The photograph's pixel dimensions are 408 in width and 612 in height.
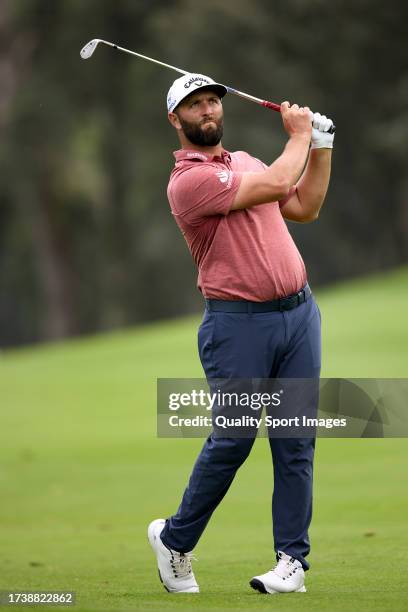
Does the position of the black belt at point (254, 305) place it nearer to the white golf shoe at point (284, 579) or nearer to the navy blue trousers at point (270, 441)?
the navy blue trousers at point (270, 441)

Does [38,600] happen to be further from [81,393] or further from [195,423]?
[81,393]

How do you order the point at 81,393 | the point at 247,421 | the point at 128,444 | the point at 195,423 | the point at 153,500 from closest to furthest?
the point at 247,421, the point at 195,423, the point at 153,500, the point at 128,444, the point at 81,393

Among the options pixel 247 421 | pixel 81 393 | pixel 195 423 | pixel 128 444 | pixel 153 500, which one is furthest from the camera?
pixel 81 393

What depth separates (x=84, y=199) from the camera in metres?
40.5

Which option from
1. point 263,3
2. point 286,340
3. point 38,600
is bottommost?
point 38,600

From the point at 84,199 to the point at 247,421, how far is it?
35378 millimetres

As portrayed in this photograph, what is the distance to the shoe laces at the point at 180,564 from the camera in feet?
18.6

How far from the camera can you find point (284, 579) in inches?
217

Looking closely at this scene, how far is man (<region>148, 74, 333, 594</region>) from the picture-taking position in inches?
215

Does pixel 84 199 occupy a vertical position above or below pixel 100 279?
above

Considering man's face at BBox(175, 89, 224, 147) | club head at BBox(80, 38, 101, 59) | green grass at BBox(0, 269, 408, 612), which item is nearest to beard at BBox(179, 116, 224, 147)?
man's face at BBox(175, 89, 224, 147)

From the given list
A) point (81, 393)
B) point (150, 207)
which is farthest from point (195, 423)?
point (150, 207)

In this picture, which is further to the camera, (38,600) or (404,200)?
(404,200)

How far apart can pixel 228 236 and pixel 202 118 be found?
54cm
